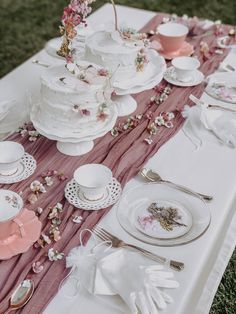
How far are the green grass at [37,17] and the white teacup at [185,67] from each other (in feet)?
6.01

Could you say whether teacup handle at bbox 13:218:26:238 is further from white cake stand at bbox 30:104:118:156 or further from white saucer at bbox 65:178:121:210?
white cake stand at bbox 30:104:118:156

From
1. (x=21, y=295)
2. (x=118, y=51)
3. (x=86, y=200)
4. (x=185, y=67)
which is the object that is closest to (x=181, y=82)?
(x=185, y=67)

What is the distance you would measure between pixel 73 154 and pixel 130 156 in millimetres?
188

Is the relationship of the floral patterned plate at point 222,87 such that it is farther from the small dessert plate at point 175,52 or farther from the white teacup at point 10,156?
the white teacup at point 10,156

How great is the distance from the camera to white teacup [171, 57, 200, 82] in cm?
208

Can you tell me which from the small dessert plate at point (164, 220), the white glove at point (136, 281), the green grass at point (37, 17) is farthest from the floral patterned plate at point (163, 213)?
the green grass at point (37, 17)

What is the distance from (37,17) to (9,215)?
10.8ft

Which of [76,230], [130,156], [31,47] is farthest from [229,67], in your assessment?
[31,47]

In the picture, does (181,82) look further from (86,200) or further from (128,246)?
(128,246)

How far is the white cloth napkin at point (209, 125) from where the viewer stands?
179 cm

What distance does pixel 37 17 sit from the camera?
14.2 ft

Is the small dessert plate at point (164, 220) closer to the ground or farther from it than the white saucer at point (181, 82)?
farther from it

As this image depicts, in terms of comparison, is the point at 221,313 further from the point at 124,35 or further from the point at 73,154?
the point at 124,35

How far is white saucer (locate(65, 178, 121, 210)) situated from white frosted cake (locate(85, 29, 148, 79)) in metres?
0.43
